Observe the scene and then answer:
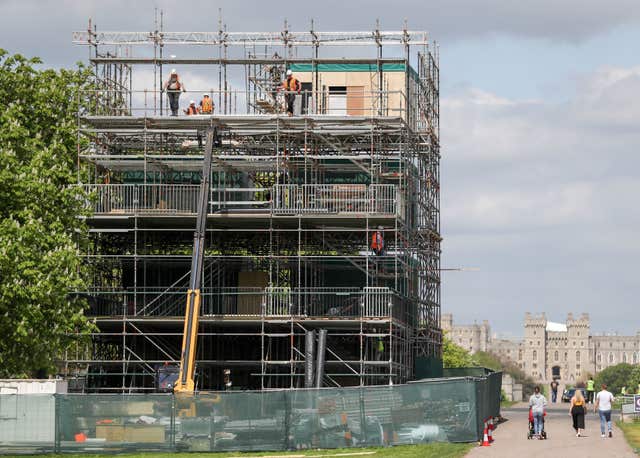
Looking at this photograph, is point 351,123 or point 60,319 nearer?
point 60,319

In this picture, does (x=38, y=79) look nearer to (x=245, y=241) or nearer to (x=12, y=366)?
(x=245, y=241)

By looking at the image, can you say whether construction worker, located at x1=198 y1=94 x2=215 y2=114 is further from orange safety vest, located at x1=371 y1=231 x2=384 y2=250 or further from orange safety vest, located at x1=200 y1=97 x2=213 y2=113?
orange safety vest, located at x1=371 y1=231 x2=384 y2=250

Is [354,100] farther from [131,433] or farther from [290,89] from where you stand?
[131,433]

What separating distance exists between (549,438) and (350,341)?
54.9 ft

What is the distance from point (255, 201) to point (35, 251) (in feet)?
36.2

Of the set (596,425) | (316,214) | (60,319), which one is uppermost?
(316,214)

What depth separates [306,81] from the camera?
59.6m

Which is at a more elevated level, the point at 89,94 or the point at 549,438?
the point at 89,94

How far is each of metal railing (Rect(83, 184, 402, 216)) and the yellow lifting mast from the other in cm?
206

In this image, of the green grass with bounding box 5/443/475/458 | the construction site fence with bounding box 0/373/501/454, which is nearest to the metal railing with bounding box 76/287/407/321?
the construction site fence with bounding box 0/373/501/454

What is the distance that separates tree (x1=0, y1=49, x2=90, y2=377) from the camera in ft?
137

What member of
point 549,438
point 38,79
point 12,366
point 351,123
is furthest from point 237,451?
point 38,79

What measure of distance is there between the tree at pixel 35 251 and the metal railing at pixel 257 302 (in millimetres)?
3446

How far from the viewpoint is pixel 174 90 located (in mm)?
53562
